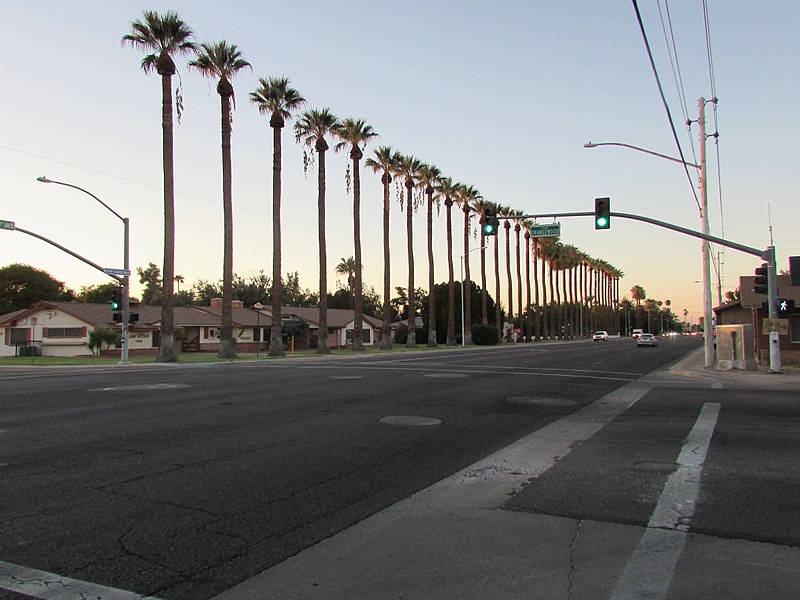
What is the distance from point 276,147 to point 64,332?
24.7 meters

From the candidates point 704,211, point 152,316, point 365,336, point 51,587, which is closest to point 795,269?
point 704,211

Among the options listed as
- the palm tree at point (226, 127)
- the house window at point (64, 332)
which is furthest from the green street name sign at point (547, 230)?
the house window at point (64, 332)

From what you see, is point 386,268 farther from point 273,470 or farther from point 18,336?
point 273,470

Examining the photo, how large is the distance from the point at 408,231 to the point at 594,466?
176 feet

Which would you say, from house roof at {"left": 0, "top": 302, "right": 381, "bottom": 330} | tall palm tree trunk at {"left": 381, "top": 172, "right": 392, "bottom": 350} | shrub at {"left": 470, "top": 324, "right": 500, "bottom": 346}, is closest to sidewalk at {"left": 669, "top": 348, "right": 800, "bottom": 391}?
tall palm tree trunk at {"left": 381, "top": 172, "right": 392, "bottom": 350}

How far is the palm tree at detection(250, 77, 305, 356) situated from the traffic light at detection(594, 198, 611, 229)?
26199mm

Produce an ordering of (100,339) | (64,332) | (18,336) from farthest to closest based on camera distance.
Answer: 1. (18,336)
2. (64,332)
3. (100,339)

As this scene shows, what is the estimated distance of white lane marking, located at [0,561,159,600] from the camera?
13.1 feet

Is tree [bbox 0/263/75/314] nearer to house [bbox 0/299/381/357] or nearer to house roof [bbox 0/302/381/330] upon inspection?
house roof [bbox 0/302/381/330]

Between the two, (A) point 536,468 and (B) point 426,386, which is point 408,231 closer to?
(B) point 426,386

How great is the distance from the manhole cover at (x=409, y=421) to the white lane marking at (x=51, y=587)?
6.94 meters

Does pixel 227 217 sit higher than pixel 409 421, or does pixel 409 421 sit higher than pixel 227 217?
pixel 227 217

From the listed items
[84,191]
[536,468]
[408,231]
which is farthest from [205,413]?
[408,231]

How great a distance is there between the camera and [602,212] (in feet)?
73.5
